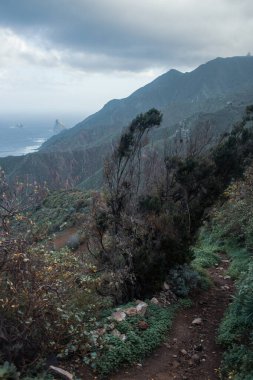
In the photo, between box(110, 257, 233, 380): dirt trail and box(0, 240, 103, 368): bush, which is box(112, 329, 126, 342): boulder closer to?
box(110, 257, 233, 380): dirt trail

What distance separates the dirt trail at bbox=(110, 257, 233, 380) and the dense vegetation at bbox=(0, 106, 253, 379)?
27 cm

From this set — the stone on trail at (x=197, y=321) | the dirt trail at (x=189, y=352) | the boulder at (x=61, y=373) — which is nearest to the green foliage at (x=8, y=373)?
the boulder at (x=61, y=373)

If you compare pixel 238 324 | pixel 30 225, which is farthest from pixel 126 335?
pixel 30 225

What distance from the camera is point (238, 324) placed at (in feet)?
25.8

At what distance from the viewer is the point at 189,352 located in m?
7.98

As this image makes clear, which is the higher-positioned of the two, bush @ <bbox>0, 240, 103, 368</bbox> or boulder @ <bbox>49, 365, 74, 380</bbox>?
bush @ <bbox>0, 240, 103, 368</bbox>

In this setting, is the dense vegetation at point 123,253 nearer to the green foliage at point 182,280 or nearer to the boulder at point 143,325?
the green foliage at point 182,280

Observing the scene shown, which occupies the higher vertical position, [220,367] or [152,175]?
[152,175]

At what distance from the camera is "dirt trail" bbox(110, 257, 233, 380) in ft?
23.6

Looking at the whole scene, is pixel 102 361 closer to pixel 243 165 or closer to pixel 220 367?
pixel 220 367

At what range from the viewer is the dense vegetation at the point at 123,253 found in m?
6.22

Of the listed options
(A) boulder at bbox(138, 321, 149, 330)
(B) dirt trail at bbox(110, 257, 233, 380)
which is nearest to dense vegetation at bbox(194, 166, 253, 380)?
(B) dirt trail at bbox(110, 257, 233, 380)

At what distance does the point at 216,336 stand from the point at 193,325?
2.43ft

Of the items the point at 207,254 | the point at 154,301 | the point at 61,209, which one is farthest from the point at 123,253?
the point at 61,209
